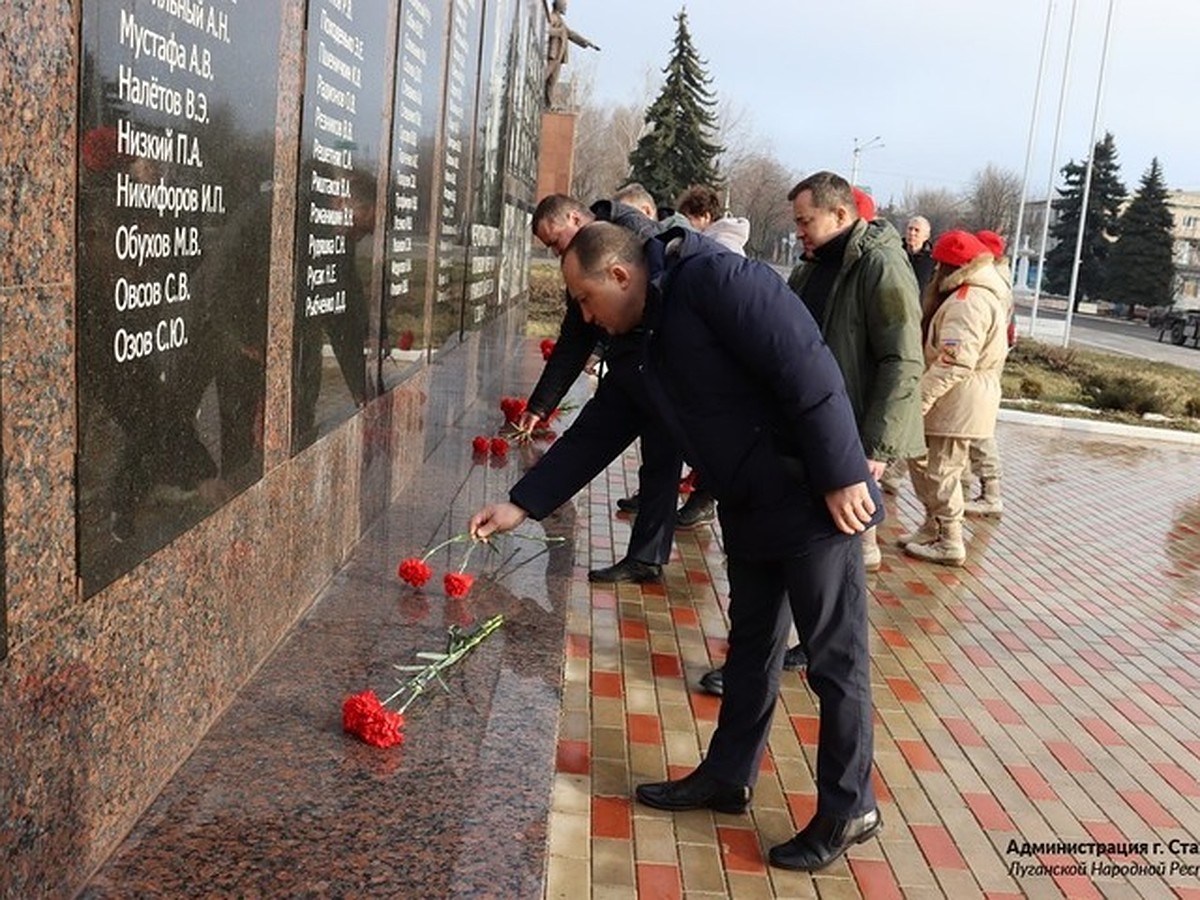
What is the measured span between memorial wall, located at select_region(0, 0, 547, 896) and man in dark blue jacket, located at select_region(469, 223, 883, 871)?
2.77 ft

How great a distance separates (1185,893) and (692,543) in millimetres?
3451

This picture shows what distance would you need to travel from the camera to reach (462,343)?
726 centimetres

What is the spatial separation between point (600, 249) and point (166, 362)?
1.03m

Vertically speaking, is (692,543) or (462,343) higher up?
(462,343)

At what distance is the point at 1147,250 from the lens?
61.9 metres

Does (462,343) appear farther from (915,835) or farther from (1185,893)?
(1185,893)

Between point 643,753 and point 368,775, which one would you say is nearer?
point 368,775

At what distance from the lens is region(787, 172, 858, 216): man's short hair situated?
4285mm

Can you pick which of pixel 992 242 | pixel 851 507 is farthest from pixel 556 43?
pixel 851 507

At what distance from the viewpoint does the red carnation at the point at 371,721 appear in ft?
9.12

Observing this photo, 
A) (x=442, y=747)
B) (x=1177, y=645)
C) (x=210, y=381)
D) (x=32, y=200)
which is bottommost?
(x=1177, y=645)

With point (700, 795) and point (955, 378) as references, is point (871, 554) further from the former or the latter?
point (700, 795)

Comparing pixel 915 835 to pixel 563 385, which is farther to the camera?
pixel 563 385

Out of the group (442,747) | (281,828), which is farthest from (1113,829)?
(281,828)
